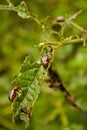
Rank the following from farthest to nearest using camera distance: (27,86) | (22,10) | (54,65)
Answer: (54,65)
(22,10)
(27,86)

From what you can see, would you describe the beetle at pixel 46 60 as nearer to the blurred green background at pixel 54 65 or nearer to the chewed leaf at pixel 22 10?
the chewed leaf at pixel 22 10

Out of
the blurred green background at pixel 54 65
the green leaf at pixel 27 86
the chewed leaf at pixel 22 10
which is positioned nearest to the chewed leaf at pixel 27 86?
the green leaf at pixel 27 86

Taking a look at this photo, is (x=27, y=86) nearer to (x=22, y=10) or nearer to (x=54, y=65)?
(x=22, y=10)

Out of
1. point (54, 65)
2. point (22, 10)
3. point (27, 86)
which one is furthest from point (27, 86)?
point (54, 65)

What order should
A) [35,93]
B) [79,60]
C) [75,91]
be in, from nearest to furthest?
[35,93]
[75,91]
[79,60]

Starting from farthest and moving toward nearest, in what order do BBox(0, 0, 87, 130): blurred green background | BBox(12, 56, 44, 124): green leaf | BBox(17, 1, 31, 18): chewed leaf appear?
1. BBox(0, 0, 87, 130): blurred green background
2. BBox(17, 1, 31, 18): chewed leaf
3. BBox(12, 56, 44, 124): green leaf

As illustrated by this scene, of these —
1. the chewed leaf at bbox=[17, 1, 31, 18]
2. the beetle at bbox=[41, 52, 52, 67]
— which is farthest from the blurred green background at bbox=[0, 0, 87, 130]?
the beetle at bbox=[41, 52, 52, 67]

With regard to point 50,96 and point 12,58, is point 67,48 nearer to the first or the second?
point 12,58

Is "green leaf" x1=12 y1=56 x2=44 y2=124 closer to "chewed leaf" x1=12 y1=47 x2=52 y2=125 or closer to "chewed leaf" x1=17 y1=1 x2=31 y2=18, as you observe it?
"chewed leaf" x1=12 y1=47 x2=52 y2=125

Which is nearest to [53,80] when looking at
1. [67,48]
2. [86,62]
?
[86,62]
